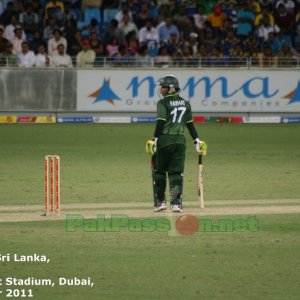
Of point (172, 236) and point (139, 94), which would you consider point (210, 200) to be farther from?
point (139, 94)

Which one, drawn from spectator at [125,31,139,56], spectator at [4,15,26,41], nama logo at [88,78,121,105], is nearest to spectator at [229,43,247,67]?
spectator at [125,31,139,56]

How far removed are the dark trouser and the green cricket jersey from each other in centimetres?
9

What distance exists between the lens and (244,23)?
95.0 feet

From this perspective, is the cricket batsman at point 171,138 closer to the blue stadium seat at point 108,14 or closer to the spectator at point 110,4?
the blue stadium seat at point 108,14

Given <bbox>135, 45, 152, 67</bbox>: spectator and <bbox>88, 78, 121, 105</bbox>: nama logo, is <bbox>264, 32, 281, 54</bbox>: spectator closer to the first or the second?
<bbox>135, 45, 152, 67</bbox>: spectator

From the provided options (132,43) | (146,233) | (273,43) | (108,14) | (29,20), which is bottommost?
Answer: (146,233)

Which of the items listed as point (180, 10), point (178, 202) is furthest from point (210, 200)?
point (180, 10)

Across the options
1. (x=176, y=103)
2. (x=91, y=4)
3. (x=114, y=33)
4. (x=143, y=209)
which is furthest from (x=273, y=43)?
(x=176, y=103)

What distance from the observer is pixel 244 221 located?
14.5 meters

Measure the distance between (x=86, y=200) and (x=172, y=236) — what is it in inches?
123

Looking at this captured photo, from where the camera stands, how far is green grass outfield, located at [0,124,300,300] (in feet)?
35.6

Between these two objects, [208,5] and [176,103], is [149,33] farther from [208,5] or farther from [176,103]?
[176,103]

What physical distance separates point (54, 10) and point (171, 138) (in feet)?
47.1

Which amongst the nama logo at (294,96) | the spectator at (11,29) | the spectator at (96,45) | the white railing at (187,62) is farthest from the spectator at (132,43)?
the nama logo at (294,96)
